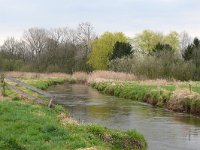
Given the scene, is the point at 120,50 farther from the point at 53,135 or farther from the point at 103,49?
the point at 53,135

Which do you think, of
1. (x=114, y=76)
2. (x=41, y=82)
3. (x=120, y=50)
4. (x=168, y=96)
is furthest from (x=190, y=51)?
(x=168, y=96)

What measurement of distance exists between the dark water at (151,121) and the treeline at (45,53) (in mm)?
64158

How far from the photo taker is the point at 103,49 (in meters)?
87.6

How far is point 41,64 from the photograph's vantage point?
96938mm

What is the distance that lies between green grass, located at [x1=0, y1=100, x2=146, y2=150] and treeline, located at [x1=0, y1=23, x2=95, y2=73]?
7619 cm

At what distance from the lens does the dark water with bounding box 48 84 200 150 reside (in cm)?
1700

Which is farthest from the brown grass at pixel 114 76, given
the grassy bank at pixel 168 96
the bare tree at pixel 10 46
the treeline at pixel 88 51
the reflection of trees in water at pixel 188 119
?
the bare tree at pixel 10 46

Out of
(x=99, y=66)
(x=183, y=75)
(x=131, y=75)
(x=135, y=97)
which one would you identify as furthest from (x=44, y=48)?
(x=135, y=97)

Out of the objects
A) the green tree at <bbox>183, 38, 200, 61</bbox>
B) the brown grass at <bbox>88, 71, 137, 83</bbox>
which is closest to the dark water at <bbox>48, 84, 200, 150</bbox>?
the brown grass at <bbox>88, 71, 137, 83</bbox>

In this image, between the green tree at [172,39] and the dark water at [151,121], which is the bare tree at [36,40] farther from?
the dark water at [151,121]

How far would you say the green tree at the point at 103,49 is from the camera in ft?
285

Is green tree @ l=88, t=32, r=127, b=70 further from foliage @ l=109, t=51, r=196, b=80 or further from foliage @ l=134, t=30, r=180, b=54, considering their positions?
foliage @ l=109, t=51, r=196, b=80

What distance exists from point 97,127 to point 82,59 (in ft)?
269

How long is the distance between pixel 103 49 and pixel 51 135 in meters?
74.0
